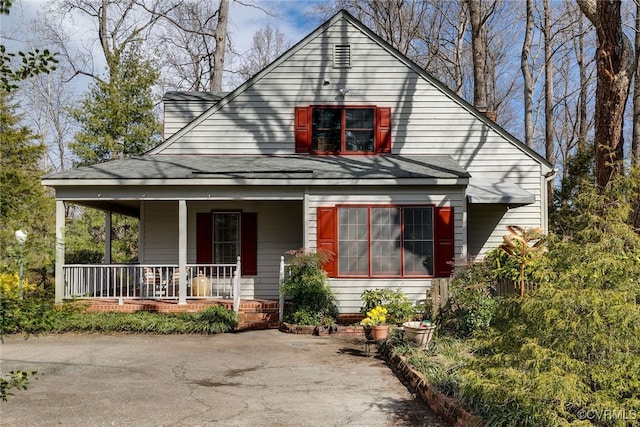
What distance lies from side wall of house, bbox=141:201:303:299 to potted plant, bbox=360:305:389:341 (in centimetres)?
481

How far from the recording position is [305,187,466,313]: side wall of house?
12406 mm

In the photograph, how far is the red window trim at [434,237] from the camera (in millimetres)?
12391

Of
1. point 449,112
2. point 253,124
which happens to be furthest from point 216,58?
point 449,112

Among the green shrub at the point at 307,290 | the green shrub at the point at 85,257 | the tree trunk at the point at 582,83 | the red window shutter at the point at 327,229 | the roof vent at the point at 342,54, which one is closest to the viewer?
the green shrub at the point at 307,290

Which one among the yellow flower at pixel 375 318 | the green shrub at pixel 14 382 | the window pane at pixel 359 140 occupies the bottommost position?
the yellow flower at pixel 375 318

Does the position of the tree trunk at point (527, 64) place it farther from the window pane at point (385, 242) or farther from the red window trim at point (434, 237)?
the window pane at point (385, 242)

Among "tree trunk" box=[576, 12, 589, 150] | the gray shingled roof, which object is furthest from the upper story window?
"tree trunk" box=[576, 12, 589, 150]

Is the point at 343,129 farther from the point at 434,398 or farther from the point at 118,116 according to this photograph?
the point at 118,116

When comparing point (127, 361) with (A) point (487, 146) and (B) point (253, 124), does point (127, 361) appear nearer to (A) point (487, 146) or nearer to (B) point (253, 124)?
(B) point (253, 124)

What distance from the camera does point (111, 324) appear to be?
36.9 feet

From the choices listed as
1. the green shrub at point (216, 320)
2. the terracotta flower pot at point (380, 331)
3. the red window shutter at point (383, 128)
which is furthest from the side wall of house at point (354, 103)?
the terracotta flower pot at point (380, 331)

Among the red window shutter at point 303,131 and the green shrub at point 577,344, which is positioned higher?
the red window shutter at point 303,131

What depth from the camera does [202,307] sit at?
12.2 meters

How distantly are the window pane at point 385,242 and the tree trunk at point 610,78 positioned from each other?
447cm
